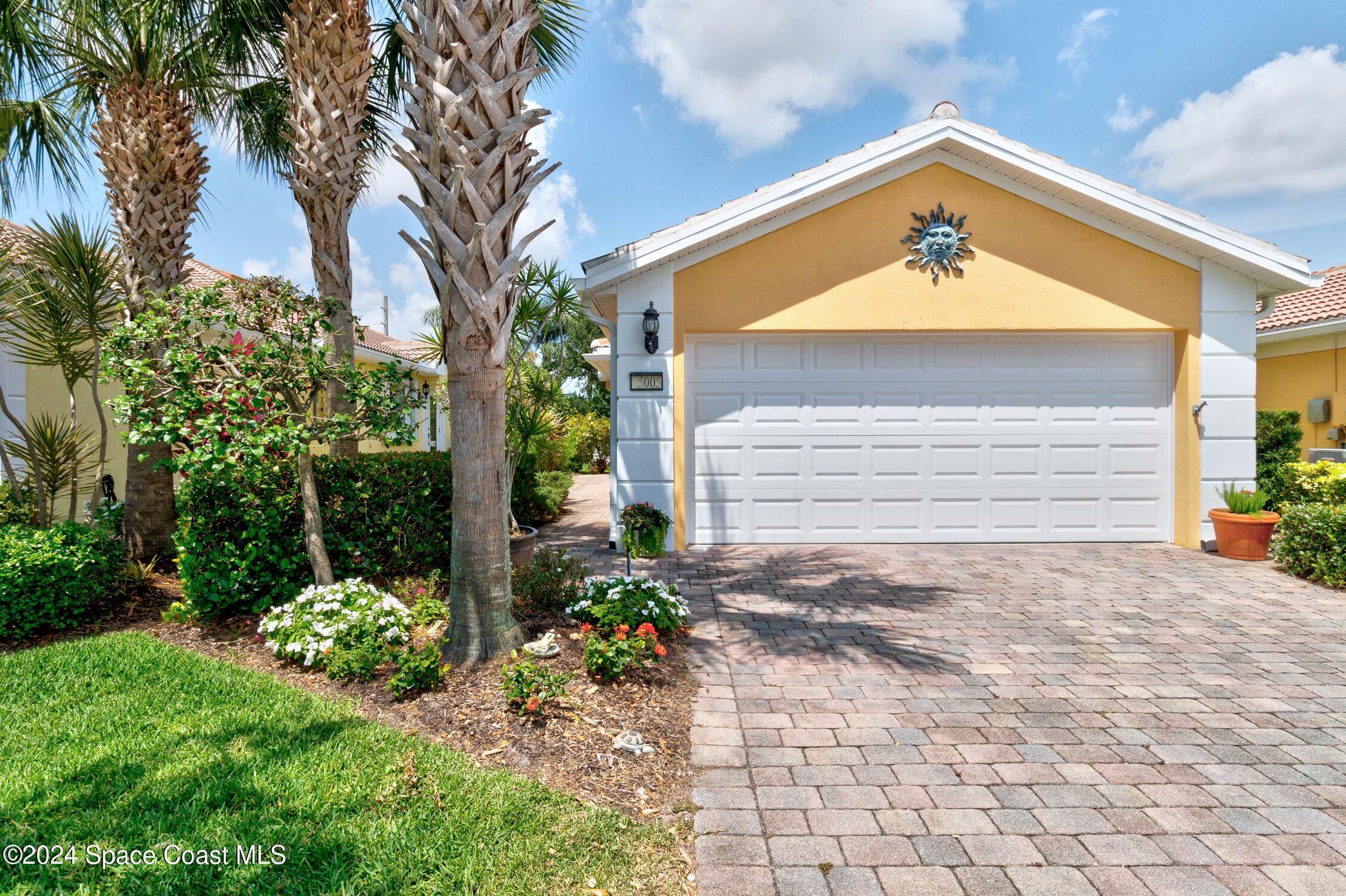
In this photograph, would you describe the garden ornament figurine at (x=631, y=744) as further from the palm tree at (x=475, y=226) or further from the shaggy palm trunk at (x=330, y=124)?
the shaggy palm trunk at (x=330, y=124)

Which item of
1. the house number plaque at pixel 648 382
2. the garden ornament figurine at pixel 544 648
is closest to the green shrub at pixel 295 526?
the garden ornament figurine at pixel 544 648

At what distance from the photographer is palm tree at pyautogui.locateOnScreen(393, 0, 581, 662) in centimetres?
376

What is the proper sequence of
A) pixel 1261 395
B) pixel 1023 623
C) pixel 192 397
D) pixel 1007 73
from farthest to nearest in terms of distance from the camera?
pixel 1261 395 < pixel 1007 73 < pixel 1023 623 < pixel 192 397

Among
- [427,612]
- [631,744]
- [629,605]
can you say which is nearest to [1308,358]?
[629,605]

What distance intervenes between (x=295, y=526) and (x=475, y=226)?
3033 mm

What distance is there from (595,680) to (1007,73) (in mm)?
10665

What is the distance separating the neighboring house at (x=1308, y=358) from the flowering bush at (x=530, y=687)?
10.5 metres

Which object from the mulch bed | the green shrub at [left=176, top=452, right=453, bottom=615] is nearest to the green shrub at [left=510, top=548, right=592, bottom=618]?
the mulch bed

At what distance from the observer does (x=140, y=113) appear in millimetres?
6262

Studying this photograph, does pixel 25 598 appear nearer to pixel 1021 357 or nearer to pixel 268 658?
pixel 268 658

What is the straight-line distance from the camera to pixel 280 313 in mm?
4961

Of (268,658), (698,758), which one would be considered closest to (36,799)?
(268,658)

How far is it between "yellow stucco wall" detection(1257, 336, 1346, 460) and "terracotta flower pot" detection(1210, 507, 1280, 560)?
3.78 meters

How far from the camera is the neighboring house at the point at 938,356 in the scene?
787 centimetres
